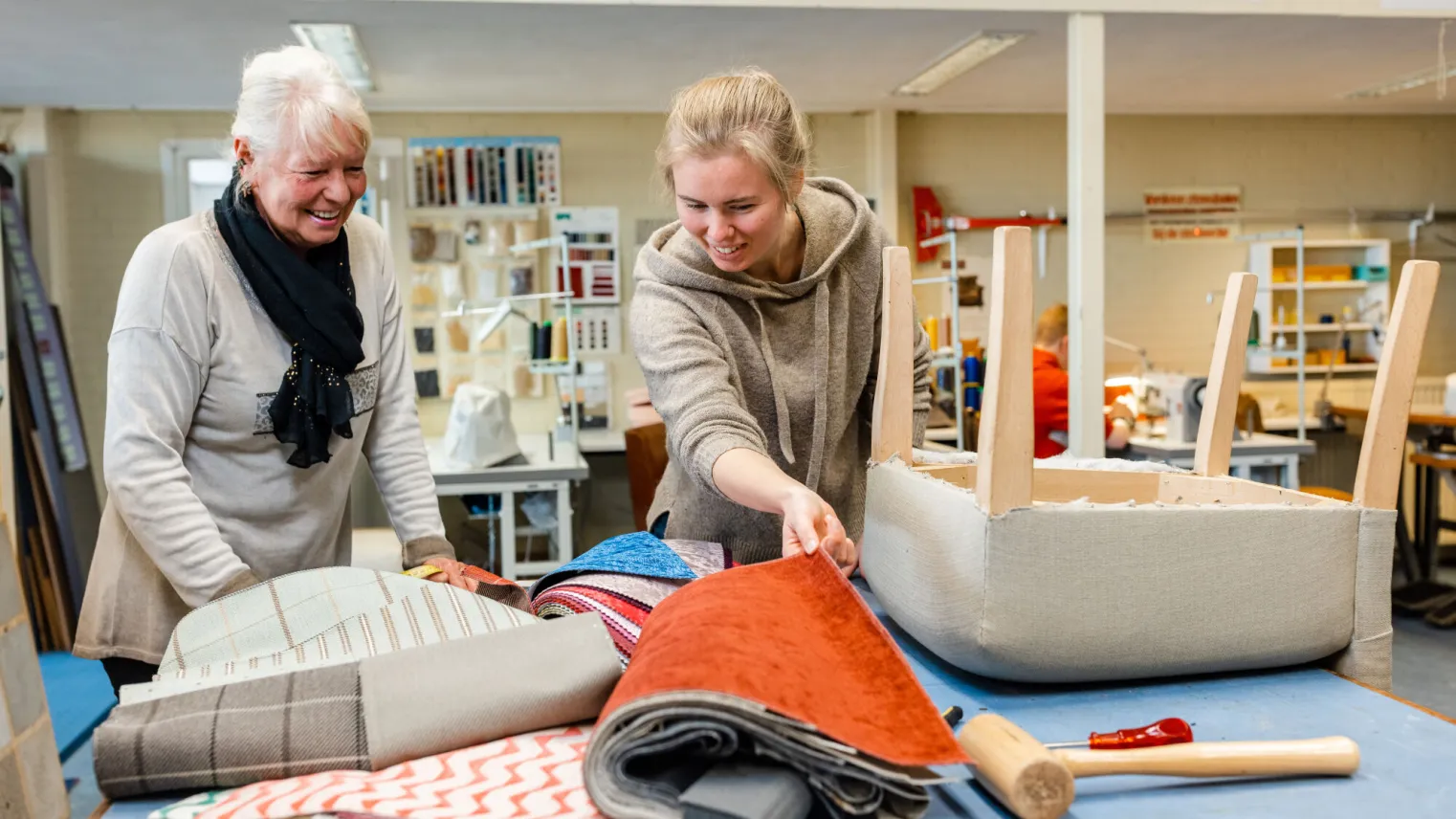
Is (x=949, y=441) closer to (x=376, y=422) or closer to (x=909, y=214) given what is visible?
(x=909, y=214)

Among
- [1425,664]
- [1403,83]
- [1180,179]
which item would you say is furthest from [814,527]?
[1180,179]

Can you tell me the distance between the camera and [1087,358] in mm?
3705

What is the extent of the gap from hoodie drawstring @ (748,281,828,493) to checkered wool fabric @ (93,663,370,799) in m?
0.77

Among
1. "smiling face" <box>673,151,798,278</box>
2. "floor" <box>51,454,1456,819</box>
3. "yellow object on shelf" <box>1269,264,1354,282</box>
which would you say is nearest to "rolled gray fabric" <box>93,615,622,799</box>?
"smiling face" <box>673,151,798,278</box>

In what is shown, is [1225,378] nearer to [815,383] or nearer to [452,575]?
[815,383]

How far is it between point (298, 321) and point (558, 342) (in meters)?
3.47

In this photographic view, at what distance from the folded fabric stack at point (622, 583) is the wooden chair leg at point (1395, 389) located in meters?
0.68

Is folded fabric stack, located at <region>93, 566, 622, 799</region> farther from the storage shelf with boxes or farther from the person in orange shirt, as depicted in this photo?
the storage shelf with boxes

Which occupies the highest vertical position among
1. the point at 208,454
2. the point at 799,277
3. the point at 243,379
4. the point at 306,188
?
the point at 306,188

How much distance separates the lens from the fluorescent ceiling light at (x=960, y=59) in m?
4.40

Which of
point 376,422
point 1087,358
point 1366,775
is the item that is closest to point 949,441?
point 1087,358

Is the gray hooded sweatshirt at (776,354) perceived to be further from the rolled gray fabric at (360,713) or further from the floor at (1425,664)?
the floor at (1425,664)

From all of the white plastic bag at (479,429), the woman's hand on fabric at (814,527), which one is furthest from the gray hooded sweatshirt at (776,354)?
the white plastic bag at (479,429)

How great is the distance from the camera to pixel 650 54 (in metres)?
4.63
